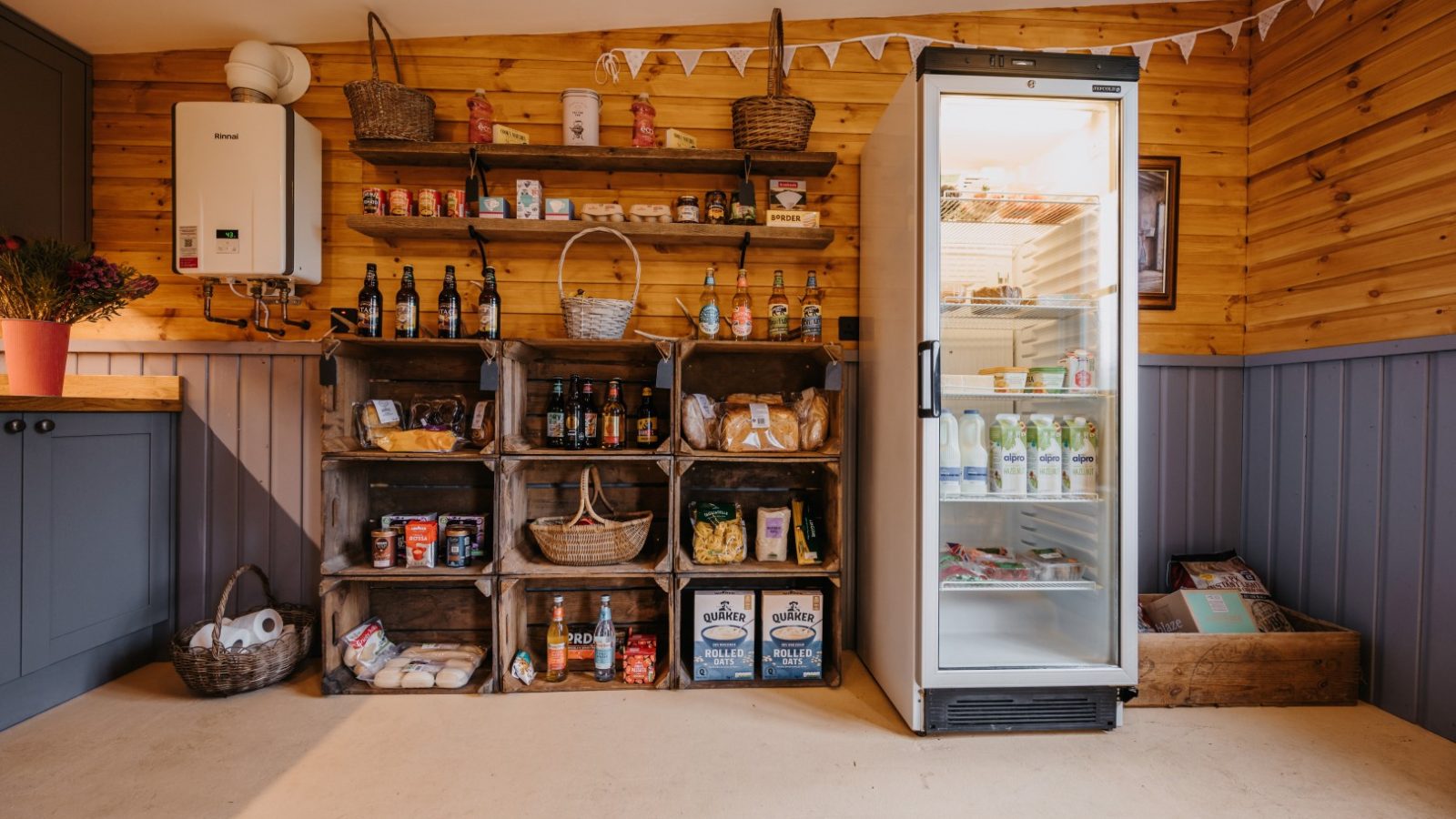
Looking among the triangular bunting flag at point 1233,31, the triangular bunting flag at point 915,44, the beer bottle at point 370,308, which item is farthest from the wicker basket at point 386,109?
the triangular bunting flag at point 1233,31

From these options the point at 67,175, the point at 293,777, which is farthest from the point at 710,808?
the point at 67,175

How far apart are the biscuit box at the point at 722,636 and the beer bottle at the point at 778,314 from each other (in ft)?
3.29

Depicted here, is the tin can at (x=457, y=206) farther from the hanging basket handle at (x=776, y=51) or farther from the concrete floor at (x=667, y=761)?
the concrete floor at (x=667, y=761)

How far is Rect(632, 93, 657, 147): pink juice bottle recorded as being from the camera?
2727 millimetres

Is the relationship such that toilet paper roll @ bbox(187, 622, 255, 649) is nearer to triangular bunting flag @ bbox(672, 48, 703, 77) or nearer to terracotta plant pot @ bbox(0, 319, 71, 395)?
terracotta plant pot @ bbox(0, 319, 71, 395)

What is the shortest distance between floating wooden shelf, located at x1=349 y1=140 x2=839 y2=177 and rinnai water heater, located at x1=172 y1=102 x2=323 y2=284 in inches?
12.2

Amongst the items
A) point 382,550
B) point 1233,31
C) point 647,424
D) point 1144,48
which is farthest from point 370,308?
point 1233,31

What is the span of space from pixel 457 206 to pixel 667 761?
217 cm

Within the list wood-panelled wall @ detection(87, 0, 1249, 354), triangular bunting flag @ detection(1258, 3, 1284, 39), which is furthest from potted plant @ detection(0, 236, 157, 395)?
triangular bunting flag @ detection(1258, 3, 1284, 39)

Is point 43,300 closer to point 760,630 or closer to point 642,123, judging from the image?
point 642,123

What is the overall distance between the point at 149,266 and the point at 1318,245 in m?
4.68

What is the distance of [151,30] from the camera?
8.82ft

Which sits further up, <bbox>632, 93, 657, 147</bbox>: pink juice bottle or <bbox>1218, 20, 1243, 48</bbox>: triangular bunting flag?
<bbox>1218, 20, 1243, 48</bbox>: triangular bunting flag

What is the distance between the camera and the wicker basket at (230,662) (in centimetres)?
234
